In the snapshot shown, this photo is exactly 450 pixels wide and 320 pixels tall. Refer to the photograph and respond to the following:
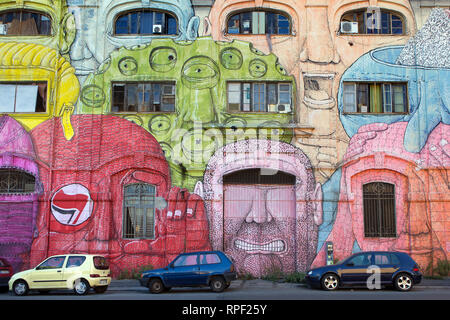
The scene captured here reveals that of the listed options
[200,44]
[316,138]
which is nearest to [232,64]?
[200,44]

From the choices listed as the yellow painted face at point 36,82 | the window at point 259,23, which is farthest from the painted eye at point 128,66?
the window at point 259,23

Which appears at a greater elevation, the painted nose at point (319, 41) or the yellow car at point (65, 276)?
the painted nose at point (319, 41)

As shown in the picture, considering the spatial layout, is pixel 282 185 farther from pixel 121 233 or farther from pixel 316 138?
pixel 121 233

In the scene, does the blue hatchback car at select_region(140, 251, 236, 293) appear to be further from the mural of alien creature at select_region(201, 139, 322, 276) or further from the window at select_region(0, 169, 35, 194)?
the window at select_region(0, 169, 35, 194)

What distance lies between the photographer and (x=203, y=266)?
52.9ft

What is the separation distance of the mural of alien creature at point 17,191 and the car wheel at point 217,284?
850cm

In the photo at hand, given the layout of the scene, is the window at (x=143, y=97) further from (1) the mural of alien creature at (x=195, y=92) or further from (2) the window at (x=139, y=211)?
(2) the window at (x=139, y=211)

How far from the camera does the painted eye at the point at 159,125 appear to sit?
20.7 m

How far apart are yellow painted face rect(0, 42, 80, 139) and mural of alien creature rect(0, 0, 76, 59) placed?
0.30 meters

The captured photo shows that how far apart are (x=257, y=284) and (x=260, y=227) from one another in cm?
268

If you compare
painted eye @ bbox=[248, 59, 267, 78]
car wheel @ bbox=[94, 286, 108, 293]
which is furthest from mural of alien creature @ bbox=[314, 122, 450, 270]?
car wheel @ bbox=[94, 286, 108, 293]

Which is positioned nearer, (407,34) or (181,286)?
(181,286)

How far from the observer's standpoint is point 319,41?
21.1 m

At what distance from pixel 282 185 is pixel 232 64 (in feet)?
17.8
